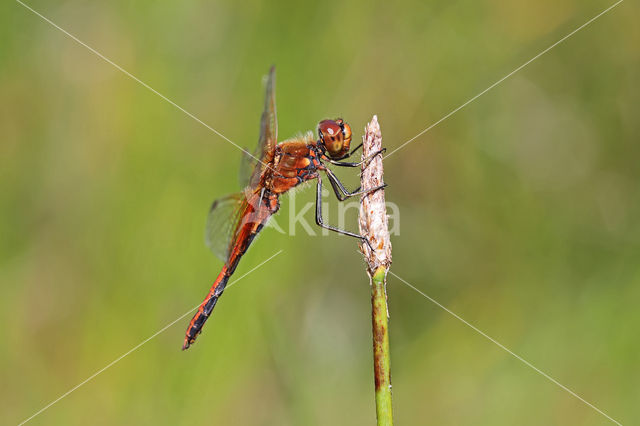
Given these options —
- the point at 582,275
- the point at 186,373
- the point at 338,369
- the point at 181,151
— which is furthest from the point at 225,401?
the point at 582,275

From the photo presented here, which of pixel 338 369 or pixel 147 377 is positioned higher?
pixel 338 369

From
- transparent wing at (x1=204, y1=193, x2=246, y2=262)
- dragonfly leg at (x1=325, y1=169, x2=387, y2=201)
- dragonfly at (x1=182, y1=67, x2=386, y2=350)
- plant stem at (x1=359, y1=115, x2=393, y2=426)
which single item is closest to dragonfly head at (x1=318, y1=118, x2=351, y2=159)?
dragonfly at (x1=182, y1=67, x2=386, y2=350)

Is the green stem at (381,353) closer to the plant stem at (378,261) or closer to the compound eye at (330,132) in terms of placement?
the plant stem at (378,261)

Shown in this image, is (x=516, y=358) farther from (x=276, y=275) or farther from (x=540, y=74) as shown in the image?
(x=540, y=74)

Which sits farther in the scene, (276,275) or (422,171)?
(422,171)

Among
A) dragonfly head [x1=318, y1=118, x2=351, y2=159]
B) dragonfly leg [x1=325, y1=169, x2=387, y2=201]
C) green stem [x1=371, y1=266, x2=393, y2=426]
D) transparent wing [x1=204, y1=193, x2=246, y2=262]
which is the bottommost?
green stem [x1=371, y1=266, x2=393, y2=426]

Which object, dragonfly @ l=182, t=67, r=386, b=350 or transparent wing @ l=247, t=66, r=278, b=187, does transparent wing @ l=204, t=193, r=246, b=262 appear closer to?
dragonfly @ l=182, t=67, r=386, b=350

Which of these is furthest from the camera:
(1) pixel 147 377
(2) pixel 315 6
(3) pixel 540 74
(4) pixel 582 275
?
(3) pixel 540 74
